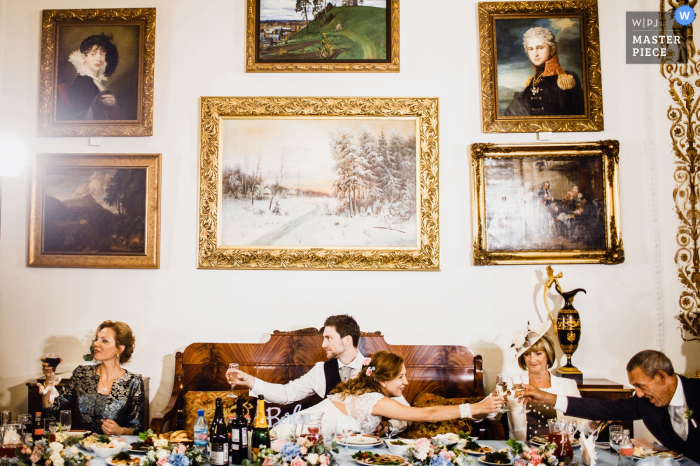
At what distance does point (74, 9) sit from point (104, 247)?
208cm

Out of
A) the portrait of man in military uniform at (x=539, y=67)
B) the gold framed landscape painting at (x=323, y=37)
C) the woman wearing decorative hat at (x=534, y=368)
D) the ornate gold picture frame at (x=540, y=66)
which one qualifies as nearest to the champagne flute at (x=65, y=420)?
the woman wearing decorative hat at (x=534, y=368)

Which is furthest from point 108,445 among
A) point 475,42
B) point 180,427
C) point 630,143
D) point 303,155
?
point 630,143

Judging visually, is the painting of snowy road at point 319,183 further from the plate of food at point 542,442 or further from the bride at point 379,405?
the plate of food at point 542,442

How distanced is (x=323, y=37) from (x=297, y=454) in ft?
11.6

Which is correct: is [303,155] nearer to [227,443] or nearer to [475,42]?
[475,42]

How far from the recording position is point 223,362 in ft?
14.8

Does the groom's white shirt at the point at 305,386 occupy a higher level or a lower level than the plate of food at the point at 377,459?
higher

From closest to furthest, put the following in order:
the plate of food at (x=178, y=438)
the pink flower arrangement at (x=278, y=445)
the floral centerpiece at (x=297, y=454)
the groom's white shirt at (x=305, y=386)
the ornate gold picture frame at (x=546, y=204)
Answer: the floral centerpiece at (x=297, y=454) < the pink flower arrangement at (x=278, y=445) < the plate of food at (x=178, y=438) < the groom's white shirt at (x=305, y=386) < the ornate gold picture frame at (x=546, y=204)

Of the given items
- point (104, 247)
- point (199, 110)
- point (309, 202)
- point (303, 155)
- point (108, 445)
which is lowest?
point (108, 445)

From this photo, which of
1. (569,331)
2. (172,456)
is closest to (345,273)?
(569,331)

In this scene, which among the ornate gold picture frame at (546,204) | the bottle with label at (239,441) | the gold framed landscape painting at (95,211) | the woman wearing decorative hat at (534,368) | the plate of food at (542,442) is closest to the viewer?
the bottle with label at (239,441)

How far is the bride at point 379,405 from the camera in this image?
3.35 m

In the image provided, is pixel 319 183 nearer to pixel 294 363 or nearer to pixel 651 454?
pixel 294 363

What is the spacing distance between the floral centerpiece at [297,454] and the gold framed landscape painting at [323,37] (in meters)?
3.24
